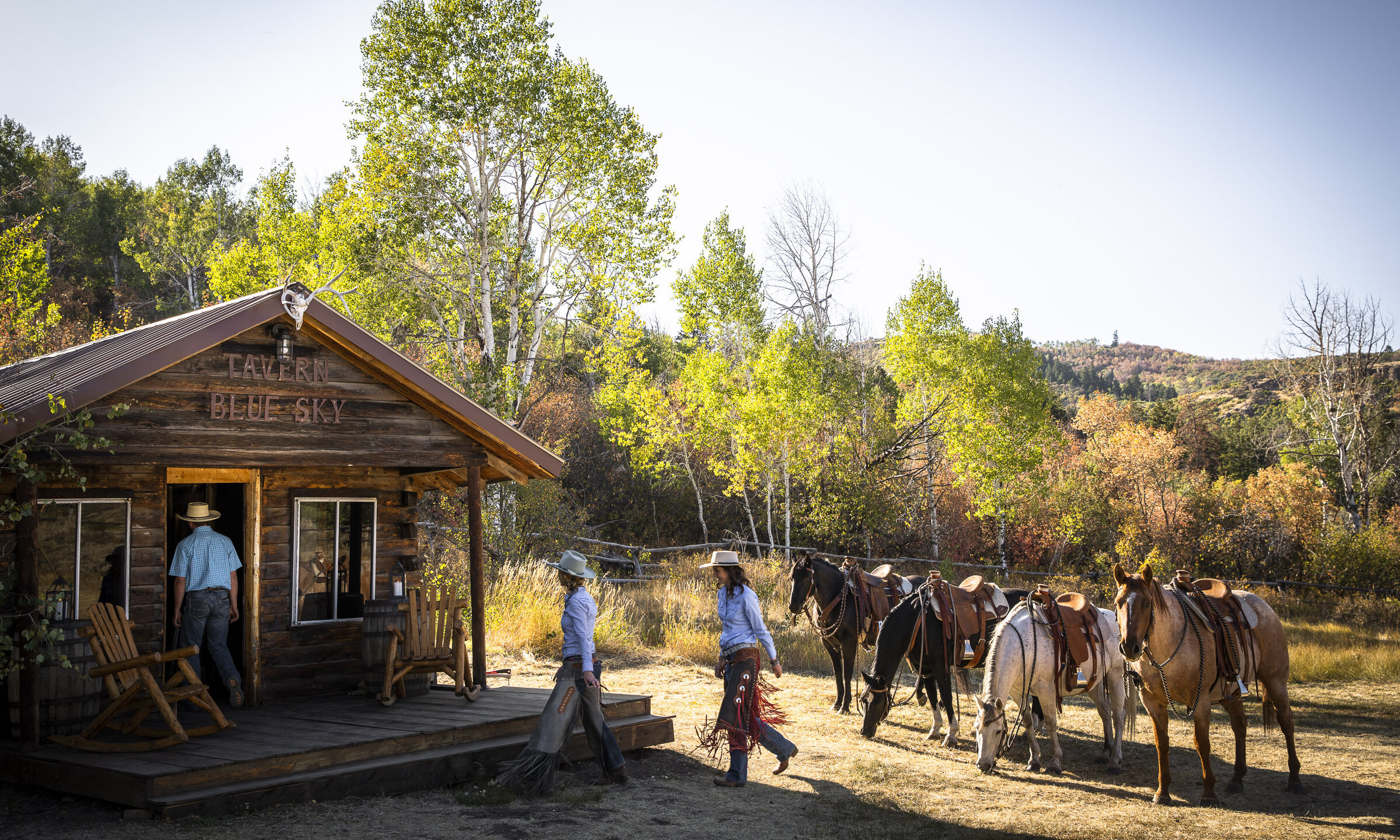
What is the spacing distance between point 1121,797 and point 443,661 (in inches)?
243

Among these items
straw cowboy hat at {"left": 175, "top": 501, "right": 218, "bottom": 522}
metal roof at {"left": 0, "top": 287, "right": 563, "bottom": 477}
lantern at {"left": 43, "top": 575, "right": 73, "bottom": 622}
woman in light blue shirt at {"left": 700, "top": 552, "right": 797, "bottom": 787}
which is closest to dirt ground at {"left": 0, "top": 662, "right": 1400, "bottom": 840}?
woman in light blue shirt at {"left": 700, "top": 552, "right": 797, "bottom": 787}

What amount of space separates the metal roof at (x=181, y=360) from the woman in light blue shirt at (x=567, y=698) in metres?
2.43

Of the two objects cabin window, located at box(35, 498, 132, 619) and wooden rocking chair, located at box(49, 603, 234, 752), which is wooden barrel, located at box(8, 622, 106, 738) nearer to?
wooden rocking chair, located at box(49, 603, 234, 752)

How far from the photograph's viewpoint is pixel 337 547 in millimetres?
10016

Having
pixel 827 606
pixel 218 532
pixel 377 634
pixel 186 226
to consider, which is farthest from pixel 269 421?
pixel 186 226

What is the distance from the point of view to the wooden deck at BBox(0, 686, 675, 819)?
6.32 m

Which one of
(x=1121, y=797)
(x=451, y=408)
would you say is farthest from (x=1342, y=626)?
(x=451, y=408)

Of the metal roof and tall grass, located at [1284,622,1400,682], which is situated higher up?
the metal roof

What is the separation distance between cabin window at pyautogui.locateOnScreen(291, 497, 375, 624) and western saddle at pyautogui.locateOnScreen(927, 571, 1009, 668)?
596 cm

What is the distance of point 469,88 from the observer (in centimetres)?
1986

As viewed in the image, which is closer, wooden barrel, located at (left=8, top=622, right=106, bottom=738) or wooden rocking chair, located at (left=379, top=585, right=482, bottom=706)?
wooden barrel, located at (left=8, top=622, right=106, bottom=738)

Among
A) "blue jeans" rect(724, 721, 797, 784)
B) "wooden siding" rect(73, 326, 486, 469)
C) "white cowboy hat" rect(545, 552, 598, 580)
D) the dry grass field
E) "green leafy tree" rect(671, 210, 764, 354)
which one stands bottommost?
the dry grass field

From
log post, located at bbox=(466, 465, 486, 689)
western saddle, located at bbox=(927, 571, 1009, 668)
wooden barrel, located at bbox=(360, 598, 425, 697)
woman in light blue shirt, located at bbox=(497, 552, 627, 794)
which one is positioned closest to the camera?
woman in light blue shirt, located at bbox=(497, 552, 627, 794)

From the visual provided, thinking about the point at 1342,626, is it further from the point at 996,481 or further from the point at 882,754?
the point at 882,754
